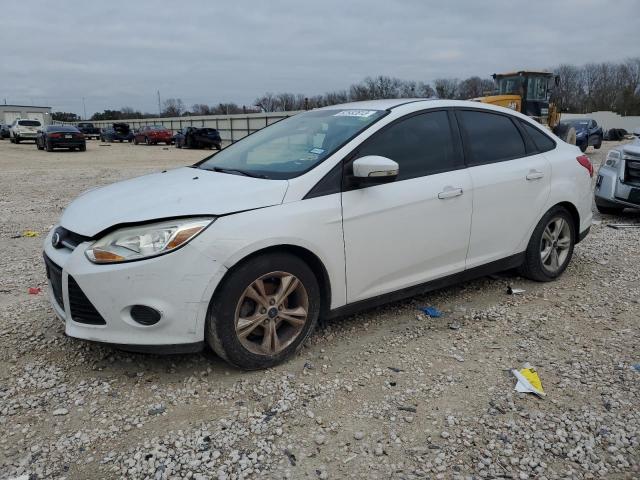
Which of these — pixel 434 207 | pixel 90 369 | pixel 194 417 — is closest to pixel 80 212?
pixel 90 369

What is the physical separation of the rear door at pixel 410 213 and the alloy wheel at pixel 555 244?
46.1 inches

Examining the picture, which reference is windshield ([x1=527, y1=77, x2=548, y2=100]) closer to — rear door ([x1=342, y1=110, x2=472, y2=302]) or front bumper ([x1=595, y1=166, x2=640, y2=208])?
front bumper ([x1=595, y1=166, x2=640, y2=208])

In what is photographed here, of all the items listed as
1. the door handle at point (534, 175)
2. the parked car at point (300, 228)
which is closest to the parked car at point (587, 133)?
the door handle at point (534, 175)

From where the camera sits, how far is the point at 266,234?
301cm

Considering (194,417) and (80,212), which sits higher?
(80,212)

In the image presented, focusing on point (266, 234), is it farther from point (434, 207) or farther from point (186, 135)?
point (186, 135)

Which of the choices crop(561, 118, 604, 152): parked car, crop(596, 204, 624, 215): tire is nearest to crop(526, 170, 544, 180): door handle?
crop(596, 204, 624, 215): tire

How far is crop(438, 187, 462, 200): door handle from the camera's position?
3803mm

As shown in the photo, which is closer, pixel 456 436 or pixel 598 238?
pixel 456 436

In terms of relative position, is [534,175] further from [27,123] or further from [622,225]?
[27,123]

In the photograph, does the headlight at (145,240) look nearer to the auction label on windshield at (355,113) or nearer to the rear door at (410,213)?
the rear door at (410,213)

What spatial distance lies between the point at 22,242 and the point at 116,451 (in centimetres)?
508

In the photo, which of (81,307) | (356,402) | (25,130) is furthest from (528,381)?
(25,130)

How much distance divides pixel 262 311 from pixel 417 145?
171cm
